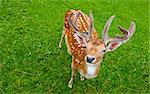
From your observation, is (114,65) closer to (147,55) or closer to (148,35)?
(147,55)

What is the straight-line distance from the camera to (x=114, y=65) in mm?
6387

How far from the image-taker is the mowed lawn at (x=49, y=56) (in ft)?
18.6

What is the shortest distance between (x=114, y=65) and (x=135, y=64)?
1.52 ft

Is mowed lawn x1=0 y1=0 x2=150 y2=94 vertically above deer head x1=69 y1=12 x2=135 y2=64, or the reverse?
deer head x1=69 y1=12 x2=135 y2=64

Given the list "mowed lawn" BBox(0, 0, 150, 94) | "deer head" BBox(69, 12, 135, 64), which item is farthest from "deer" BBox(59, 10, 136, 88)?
"mowed lawn" BBox(0, 0, 150, 94)

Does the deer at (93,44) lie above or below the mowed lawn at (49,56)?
above

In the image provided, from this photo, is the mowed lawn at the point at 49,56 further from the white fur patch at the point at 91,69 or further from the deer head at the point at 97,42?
the deer head at the point at 97,42

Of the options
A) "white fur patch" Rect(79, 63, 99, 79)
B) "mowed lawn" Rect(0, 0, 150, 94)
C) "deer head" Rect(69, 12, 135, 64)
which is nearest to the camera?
"deer head" Rect(69, 12, 135, 64)

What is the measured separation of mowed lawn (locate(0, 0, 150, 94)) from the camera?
5.66 metres

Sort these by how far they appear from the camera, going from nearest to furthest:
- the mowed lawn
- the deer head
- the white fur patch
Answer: the deer head → the white fur patch → the mowed lawn

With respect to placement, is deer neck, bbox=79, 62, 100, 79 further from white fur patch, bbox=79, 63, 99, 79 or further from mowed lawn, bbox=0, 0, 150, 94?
mowed lawn, bbox=0, 0, 150, 94

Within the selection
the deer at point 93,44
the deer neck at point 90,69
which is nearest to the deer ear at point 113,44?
the deer at point 93,44

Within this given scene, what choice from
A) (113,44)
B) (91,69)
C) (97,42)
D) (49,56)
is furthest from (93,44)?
(49,56)

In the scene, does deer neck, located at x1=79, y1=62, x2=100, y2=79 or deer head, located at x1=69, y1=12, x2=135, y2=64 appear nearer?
deer head, located at x1=69, y1=12, x2=135, y2=64
